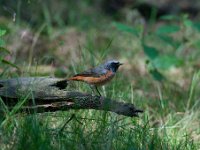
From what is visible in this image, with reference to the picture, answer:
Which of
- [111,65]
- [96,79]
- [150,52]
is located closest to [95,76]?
[96,79]

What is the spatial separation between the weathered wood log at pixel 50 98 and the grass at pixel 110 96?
0.34 feet

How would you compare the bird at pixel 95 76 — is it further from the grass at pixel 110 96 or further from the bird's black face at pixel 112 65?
the grass at pixel 110 96

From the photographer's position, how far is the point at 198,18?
1108 centimetres

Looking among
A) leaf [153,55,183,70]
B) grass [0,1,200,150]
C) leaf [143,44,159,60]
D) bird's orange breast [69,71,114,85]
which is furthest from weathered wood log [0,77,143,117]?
leaf [153,55,183,70]

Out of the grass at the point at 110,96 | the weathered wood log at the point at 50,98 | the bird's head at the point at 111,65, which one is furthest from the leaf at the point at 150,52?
the weathered wood log at the point at 50,98

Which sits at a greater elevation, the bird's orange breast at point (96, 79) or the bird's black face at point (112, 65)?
the bird's black face at point (112, 65)

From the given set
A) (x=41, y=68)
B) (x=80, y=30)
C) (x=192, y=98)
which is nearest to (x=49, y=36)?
(x=80, y=30)

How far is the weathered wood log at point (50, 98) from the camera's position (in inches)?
171

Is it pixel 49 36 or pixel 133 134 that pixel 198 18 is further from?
pixel 133 134

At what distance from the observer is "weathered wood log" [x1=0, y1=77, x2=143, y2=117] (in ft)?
14.2

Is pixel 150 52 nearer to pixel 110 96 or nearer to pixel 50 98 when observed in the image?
pixel 110 96

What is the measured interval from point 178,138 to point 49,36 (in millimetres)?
4302

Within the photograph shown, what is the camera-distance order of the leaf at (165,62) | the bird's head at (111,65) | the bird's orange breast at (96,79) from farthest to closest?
the leaf at (165,62) < the bird's head at (111,65) < the bird's orange breast at (96,79)

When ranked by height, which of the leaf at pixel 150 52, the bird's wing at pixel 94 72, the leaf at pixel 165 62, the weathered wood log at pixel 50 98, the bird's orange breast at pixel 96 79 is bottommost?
the weathered wood log at pixel 50 98
